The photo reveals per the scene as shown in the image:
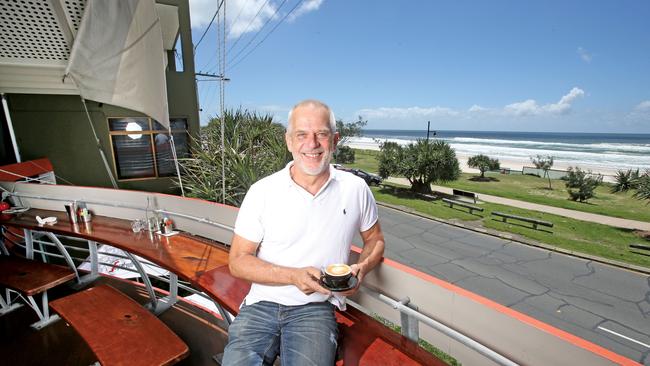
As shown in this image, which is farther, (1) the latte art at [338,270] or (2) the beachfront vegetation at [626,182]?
(2) the beachfront vegetation at [626,182]

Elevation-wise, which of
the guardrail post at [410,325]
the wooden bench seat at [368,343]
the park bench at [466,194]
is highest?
the guardrail post at [410,325]

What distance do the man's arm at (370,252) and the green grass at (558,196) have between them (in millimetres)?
25023

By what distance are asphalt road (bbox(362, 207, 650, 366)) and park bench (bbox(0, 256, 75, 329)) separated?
987 cm

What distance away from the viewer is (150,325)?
6.02ft

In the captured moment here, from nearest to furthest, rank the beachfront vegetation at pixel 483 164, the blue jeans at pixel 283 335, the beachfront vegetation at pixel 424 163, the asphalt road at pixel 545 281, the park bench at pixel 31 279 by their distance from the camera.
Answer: the blue jeans at pixel 283 335 < the park bench at pixel 31 279 < the asphalt road at pixel 545 281 < the beachfront vegetation at pixel 424 163 < the beachfront vegetation at pixel 483 164

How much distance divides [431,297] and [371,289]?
346mm

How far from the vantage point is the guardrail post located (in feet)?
4.58

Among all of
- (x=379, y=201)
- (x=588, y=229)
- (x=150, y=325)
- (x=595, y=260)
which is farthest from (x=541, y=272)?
(x=150, y=325)

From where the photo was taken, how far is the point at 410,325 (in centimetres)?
140

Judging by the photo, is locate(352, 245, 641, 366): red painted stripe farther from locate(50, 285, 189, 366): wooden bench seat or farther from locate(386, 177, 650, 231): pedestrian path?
locate(386, 177, 650, 231): pedestrian path

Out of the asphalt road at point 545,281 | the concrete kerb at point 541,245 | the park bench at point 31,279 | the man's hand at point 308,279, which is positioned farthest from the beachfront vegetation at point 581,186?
the park bench at point 31,279

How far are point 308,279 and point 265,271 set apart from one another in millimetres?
253

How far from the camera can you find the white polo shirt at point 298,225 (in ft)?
4.91

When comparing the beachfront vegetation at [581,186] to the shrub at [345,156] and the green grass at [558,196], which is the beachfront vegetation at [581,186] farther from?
the shrub at [345,156]
